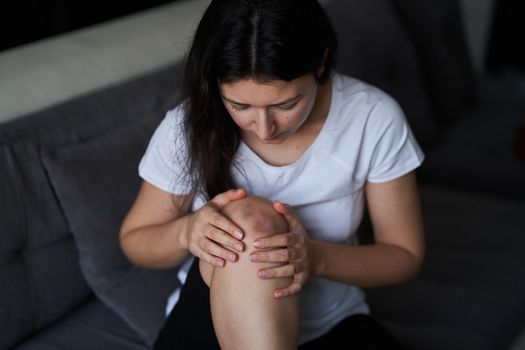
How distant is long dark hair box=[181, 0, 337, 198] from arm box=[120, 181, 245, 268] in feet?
0.56

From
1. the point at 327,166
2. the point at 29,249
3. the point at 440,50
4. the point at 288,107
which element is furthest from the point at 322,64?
the point at 440,50

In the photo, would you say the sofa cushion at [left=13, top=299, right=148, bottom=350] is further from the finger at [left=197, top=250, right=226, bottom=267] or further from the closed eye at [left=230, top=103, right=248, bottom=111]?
the closed eye at [left=230, top=103, right=248, bottom=111]

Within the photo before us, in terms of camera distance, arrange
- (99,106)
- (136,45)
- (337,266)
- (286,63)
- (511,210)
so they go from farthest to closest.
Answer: (511,210), (136,45), (99,106), (337,266), (286,63)

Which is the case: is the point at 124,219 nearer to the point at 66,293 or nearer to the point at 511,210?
the point at 66,293

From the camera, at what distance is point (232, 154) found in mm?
1340

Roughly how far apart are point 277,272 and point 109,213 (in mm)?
484

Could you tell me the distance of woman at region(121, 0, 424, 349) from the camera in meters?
1.15

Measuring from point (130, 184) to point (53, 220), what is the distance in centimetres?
18

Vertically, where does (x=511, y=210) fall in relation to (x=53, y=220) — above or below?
below

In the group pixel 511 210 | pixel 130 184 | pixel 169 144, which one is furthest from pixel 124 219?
pixel 511 210

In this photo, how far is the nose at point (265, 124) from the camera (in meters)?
1.18

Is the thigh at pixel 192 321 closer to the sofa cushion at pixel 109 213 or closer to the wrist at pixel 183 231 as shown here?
the wrist at pixel 183 231

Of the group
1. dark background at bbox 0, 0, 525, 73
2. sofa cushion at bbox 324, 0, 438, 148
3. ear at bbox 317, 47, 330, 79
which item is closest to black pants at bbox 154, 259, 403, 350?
ear at bbox 317, 47, 330, 79

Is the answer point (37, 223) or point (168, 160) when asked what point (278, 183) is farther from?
point (37, 223)
